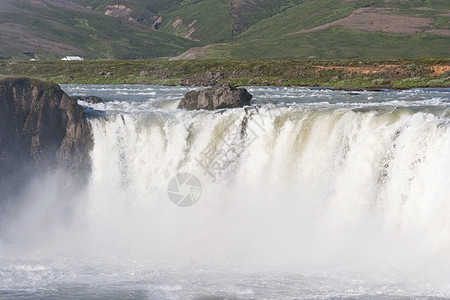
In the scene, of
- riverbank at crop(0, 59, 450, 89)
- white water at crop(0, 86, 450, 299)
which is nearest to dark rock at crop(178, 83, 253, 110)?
white water at crop(0, 86, 450, 299)

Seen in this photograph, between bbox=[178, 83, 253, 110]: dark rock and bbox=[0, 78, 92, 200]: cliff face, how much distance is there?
32.0 ft

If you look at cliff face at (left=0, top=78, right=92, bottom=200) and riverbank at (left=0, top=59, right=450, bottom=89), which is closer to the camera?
cliff face at (left=0, top=78, right=92, bottom=200)

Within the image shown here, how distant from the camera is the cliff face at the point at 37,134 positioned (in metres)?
40.4

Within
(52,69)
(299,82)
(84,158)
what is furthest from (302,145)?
(52,69)

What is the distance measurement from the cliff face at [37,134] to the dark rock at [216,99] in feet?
32.0

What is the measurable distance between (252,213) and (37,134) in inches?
546

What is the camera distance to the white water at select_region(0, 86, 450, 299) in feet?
96.5

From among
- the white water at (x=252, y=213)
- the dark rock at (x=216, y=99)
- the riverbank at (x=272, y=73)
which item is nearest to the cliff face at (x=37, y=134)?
the white water at (x=252, y=213)

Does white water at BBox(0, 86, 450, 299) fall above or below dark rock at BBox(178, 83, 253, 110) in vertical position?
→ below

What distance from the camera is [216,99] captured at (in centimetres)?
4900

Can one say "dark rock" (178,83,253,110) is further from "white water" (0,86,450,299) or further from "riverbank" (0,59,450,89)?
"riverbank" (0,59,450,89)

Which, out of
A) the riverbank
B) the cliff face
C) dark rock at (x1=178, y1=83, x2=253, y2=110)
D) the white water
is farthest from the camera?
the riverbank

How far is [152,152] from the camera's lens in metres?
42.0

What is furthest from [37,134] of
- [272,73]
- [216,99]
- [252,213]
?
[272,73]
